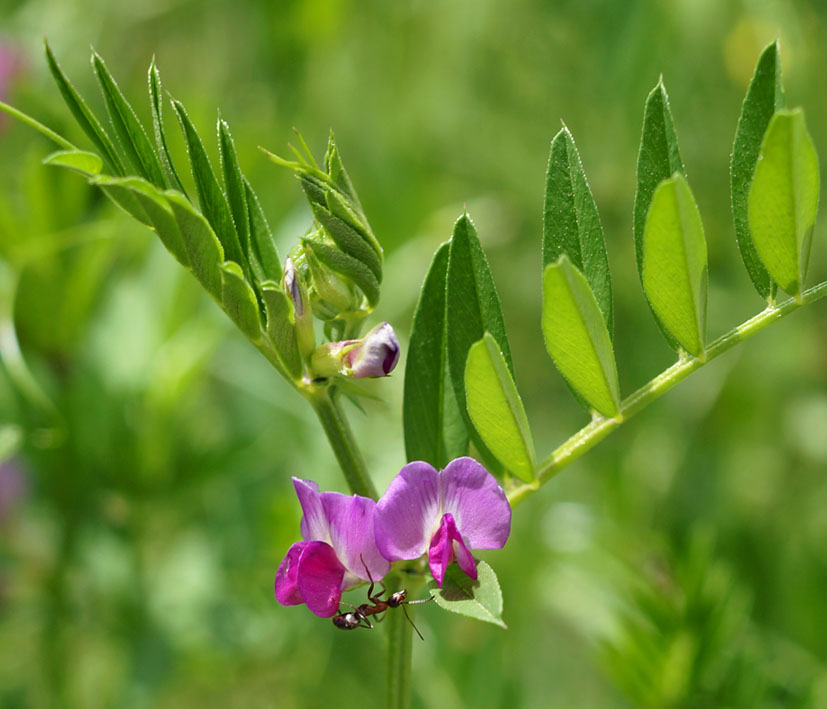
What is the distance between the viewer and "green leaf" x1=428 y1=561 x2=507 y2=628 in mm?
383

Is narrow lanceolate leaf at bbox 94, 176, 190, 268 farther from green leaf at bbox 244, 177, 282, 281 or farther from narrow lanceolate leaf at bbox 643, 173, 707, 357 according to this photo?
narrow lanceolate leaf at bbox 643, 173, 707, 357

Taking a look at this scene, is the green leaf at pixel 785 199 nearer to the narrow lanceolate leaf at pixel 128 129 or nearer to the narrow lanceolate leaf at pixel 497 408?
the narrow lanceolate leaf at pixel 497 408

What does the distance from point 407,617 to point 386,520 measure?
6 centimetres

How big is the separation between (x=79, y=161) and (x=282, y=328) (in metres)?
0.11

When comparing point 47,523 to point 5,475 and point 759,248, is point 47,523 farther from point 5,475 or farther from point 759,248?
point 759,248

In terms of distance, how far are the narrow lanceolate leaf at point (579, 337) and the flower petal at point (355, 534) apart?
11cm

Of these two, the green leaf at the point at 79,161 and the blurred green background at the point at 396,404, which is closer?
the green leaf at the point at 79,161

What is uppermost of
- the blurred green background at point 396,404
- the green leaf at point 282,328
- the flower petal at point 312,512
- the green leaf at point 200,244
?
the green leaf at point 200,244

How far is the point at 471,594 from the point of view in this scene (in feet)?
1.33

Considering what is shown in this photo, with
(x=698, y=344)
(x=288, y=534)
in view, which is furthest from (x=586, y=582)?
(x=698, y=344)

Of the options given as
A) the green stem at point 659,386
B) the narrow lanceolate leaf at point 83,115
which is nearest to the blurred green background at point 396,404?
the narrow lanceolate leaf at point 83,115

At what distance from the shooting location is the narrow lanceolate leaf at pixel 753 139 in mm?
442

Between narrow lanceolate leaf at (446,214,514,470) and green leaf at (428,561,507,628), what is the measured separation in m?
0.08

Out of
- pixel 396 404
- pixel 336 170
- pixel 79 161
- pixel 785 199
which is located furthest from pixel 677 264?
pixel 396 404
